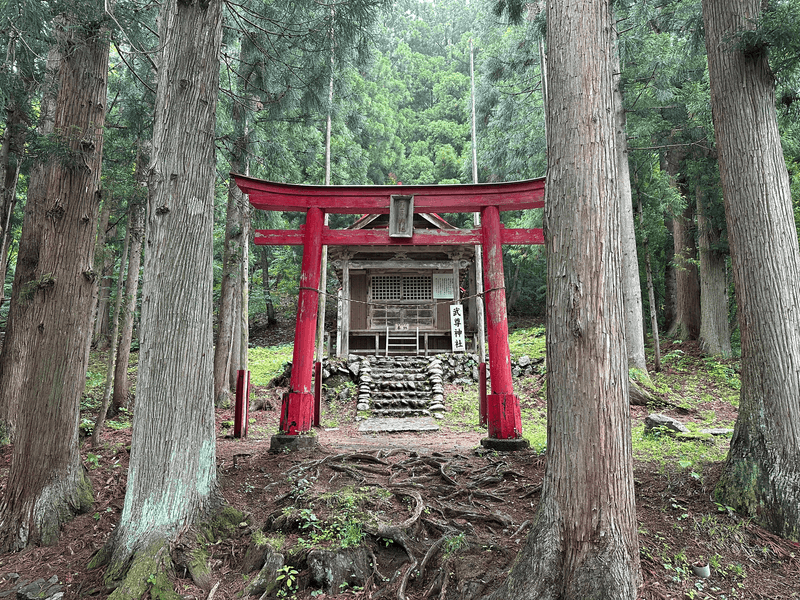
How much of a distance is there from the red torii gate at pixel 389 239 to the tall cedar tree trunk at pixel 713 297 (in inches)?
293

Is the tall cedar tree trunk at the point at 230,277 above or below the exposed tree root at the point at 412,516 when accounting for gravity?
above

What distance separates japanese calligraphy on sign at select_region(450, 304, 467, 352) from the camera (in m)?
13.7

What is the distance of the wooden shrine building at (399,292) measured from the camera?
48.1 ft

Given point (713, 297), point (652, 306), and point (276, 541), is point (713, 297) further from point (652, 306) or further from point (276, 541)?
point (276, 541)

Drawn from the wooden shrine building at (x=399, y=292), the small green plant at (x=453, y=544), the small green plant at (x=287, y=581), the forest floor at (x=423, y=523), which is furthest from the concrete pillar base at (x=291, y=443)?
Answer: the wooden shrine building at (x=399, y=292)

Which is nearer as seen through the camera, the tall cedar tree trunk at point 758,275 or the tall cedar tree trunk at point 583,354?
the tall cedar tree trunk at point 583,354

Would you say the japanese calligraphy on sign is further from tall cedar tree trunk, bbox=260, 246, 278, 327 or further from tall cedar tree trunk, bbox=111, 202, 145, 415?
tall cedar tree trunk, bbox=260, 246, 278, 327

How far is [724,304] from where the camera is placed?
1173cm

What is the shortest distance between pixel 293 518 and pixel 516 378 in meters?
9.28

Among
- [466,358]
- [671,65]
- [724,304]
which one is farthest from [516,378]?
[671,65]

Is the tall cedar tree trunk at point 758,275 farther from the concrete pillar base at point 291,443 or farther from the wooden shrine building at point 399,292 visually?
the wooden shrine building at point 399,292


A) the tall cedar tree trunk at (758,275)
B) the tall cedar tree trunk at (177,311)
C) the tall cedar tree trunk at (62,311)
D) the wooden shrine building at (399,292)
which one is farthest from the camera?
the wooden shrine building at (399,292)

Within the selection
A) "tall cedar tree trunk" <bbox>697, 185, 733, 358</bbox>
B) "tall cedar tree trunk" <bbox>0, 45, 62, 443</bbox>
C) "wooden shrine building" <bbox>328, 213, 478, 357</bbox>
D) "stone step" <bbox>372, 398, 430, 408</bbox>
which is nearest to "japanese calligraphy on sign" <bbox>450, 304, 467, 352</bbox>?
"wooden shrine building" <bbox>328, 213, 478, 357</bbox>

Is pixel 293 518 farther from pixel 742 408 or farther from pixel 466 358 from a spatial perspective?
pixel 466 358
